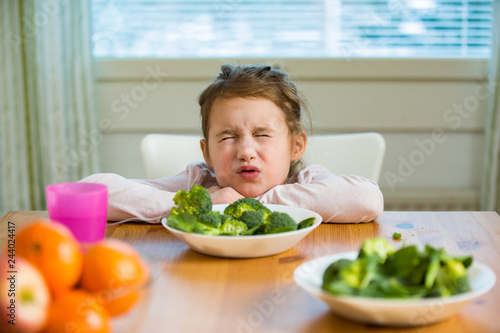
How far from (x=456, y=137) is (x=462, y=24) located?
0.55m

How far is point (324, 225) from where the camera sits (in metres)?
1.20

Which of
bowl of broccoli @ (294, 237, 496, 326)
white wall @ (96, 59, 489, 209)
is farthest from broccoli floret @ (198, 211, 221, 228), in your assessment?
white wall @ (96, 59, 489, 209)

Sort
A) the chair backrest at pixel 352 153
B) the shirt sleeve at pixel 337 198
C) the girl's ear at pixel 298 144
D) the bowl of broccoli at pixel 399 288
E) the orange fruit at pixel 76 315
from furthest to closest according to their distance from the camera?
1. the chair backrest at pixel 352 153
2. the girl's ear at pixel 298 144
3. the shirt sleeve at pixel 337 198
4. the bowl of broccoli at pixel 399 288
5. the orange fruit at pixel 76 315

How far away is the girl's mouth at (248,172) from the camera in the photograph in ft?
4.48

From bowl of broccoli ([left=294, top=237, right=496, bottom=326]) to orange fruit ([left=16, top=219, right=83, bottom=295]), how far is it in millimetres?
268

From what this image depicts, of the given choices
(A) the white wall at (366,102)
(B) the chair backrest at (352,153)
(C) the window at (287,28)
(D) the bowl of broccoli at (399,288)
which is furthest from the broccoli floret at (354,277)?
(C) the window at (287,28)

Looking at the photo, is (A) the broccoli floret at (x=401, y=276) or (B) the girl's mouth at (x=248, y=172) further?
(B) the girl's mouth at (x=248, y=172)

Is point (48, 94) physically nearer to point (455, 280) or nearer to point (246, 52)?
point (246, 52)

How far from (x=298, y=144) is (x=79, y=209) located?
788mm

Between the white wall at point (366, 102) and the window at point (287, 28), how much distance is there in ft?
0.30

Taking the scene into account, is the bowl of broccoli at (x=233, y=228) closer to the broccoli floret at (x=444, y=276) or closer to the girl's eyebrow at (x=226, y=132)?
the broccoli floret at (x=444, y=276)

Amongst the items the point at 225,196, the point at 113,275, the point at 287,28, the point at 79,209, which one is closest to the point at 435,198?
the point at 287,28

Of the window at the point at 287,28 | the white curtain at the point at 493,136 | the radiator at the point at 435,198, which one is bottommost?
the radiator at the point at 435,198

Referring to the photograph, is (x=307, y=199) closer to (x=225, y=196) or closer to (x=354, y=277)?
(x=225, y=196)
